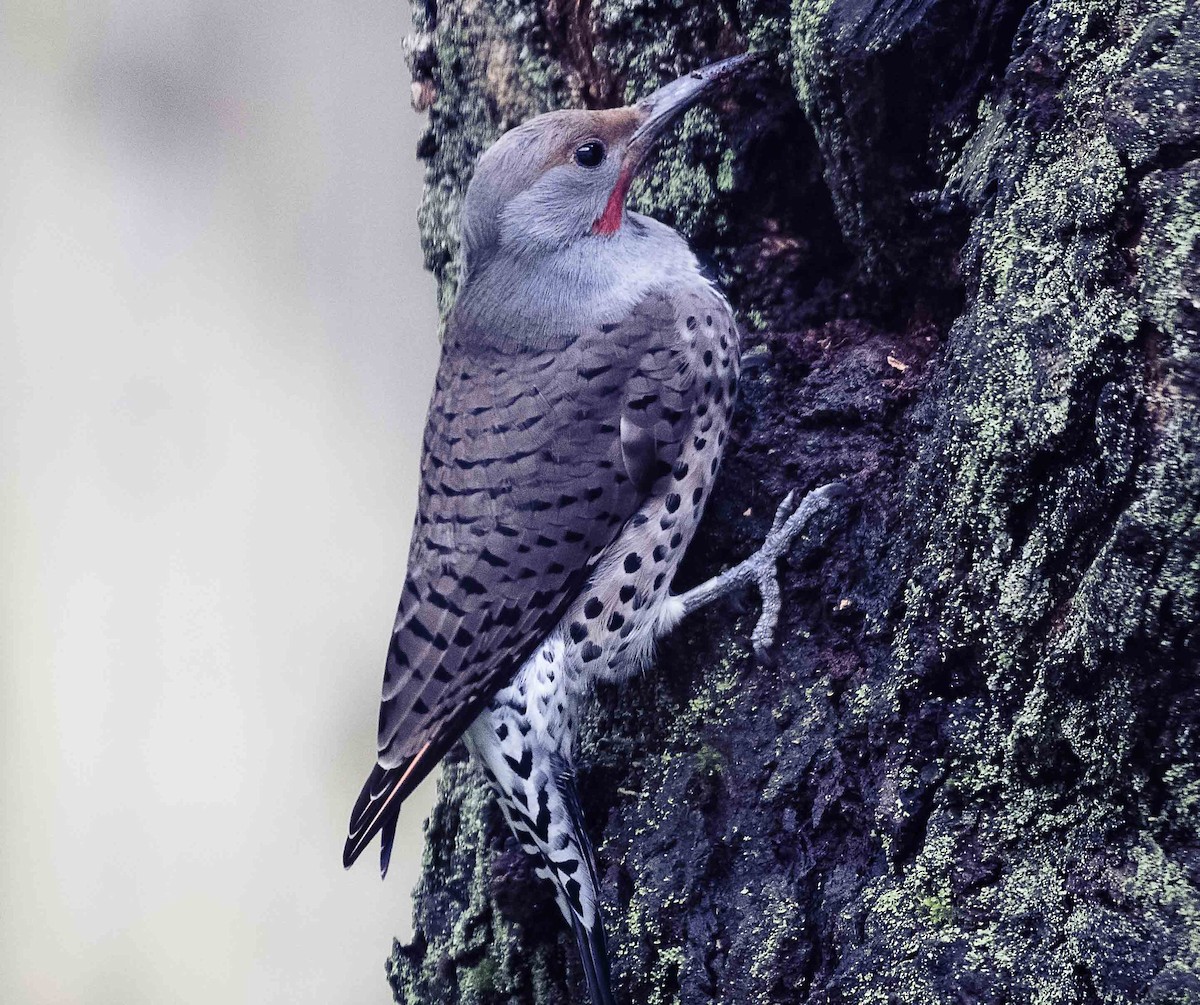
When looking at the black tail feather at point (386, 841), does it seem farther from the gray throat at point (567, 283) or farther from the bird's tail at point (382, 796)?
the gray throat at point (567, 283)

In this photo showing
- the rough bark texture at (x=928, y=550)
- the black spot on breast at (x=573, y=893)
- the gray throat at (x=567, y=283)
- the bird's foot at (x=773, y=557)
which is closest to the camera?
the rough bark texture at (x=928, y=550)

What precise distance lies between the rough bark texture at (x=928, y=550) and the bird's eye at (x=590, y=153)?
0.53 ft

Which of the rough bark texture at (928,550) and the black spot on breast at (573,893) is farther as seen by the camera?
the black spot on breast at (573,893)

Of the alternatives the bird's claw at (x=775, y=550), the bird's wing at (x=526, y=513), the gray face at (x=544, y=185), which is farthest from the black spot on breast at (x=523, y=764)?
the gray face at (x=544, y=185)

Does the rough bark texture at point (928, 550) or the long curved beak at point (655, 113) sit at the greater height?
the long curved beak at point (655, 113)

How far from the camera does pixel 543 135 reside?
2.42m

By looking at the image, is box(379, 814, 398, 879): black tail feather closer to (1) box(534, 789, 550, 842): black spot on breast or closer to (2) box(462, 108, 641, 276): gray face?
(1) box(534, 789, 550, 842): black spot on breast

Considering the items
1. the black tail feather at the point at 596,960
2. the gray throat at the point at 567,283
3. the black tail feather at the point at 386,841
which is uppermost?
the gray throat at the point at 567,283

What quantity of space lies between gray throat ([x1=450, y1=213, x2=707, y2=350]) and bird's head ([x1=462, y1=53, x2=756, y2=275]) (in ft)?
0.09

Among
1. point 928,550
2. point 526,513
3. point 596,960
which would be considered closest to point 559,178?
point 526,513

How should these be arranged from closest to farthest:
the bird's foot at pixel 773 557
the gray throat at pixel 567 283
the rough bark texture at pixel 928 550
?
the rough bark texture at pixel 928 550 → the bird's foot at pixel 773 557 → the gray throat at pixel 567 283

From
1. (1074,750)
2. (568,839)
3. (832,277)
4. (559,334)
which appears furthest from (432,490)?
(1074,750)

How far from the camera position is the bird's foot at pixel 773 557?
2.04 metres

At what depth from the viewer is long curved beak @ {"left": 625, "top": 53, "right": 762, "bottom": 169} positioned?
7.39ft
